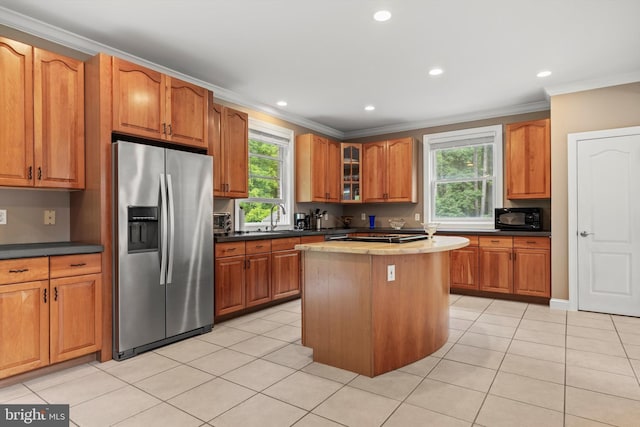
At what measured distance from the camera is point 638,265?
3.99m

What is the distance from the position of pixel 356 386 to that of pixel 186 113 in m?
2.85

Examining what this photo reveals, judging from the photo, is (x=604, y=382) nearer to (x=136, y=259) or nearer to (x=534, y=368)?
(x=534, y=368)

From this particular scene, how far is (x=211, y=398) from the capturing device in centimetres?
228

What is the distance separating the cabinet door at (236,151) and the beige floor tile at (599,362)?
11.9 ft

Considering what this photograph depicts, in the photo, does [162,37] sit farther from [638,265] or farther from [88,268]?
[638,265]

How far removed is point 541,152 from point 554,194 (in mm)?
610

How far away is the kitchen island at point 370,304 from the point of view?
256 centimetres

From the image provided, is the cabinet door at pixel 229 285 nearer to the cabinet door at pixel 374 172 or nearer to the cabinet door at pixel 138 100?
the cabinet door at pixel 138 100

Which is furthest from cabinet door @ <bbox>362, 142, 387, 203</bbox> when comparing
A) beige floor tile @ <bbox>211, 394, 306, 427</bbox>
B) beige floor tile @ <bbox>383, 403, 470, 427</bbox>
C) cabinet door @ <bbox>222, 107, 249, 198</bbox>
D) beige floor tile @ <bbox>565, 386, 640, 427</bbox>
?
beige floor tile @ <bbox>211, 394, 306, 427</bbox>

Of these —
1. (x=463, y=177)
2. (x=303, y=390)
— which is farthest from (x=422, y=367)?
(x=463, y=177)

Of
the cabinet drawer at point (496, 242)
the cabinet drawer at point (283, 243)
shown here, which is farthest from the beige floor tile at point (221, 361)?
the cabinet drawer at point (496, 242)

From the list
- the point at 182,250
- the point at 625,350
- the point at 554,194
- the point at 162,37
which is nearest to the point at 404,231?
the point at 554,194

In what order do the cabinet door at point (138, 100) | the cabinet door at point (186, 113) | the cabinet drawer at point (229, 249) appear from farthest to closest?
the cabinet drawer at point (229, 249) < the cabinet door at point (186, 113) < the cabinet door at point (138, 100)

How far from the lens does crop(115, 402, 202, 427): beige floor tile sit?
1.99m
